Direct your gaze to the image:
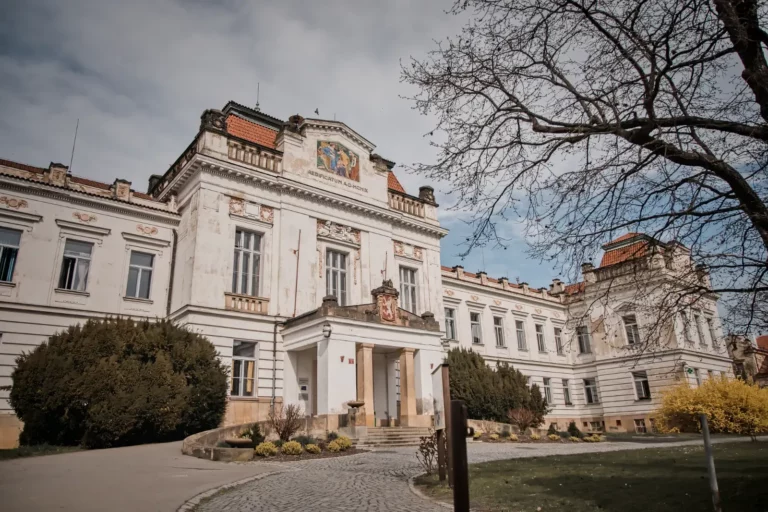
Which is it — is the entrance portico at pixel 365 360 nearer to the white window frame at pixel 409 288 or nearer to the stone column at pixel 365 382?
the stone column at pixel 365 382

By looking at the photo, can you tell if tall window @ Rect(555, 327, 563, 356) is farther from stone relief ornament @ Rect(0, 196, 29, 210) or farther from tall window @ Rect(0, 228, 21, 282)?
stone relief ornament @ Rect(0, 196, 29, 210)

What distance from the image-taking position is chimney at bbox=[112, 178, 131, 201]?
22266 mm

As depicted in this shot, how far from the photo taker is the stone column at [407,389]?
21.5m

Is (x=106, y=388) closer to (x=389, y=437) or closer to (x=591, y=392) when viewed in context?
(x=389, y=437)

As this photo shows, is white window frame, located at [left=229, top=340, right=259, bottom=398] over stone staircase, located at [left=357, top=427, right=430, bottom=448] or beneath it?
over

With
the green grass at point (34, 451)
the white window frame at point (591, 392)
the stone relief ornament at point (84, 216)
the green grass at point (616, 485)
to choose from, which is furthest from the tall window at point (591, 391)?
the green grass at point (34, 451)

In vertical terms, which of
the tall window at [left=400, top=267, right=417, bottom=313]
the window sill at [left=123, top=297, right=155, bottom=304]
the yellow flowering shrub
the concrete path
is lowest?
the concrete path

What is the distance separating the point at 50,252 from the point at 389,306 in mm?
13263

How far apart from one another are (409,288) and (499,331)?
11268 mm

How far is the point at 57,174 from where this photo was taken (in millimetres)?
21016

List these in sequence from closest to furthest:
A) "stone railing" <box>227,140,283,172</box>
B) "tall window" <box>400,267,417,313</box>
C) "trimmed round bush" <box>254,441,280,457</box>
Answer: "trimmed round bush" <box>254,441,280,457</box>, "stone railing" <box>227,140,283,172</box>, "tall window" <box>400,267,417,313</box>

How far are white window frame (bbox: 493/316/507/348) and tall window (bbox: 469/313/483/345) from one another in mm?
1571

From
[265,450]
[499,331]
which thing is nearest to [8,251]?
[265,450]

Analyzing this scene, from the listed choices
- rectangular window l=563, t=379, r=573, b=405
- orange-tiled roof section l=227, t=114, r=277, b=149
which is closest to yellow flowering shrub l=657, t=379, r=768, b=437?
rectangular window l=563, t=379, r=573, b=405
